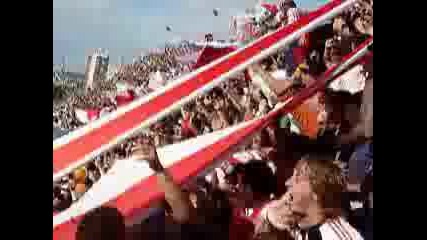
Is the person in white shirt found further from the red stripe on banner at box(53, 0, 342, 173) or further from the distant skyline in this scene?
the distant skyline

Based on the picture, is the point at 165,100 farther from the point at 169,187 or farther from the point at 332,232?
the point at 332,232

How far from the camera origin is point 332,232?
7.72 ft

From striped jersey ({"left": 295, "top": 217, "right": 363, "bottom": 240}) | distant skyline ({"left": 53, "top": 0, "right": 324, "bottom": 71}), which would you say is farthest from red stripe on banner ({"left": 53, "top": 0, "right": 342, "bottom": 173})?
striped jersey ({"left": 295, "top": 217, "right": 363, "bottom": 240})

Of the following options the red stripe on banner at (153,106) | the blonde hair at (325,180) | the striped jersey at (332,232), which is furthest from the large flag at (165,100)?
the striped jersey at (332,232)

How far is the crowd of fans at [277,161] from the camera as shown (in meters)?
2.26

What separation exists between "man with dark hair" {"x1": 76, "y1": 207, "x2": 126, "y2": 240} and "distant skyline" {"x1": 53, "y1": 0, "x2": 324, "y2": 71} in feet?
1.74

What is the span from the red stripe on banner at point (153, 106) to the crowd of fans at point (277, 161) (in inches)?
1.7

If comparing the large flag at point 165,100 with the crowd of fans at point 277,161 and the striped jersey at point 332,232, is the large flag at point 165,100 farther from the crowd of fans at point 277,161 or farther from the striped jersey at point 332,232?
the striped jersey at point 332,232

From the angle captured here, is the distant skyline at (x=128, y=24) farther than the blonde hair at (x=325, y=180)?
No
